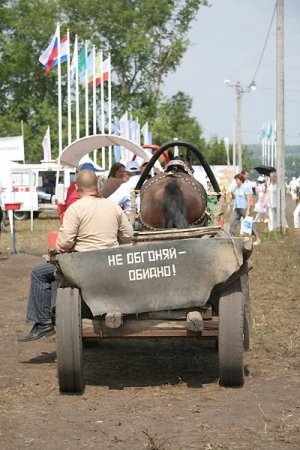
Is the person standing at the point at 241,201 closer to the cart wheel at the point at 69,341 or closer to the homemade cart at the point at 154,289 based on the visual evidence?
the homemade cart at the point at 154,289

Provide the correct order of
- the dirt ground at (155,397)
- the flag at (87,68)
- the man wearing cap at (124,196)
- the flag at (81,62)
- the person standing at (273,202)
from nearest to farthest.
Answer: the dirt ground at (155,397) → the man wearing cap at (124,196) → the person standing at (273,202) → the flag at (81,62) → the flag at (87,68)

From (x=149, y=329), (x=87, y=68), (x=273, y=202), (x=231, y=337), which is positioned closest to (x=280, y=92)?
(x=273, y=202)

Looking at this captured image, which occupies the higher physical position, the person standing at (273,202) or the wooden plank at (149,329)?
the wooden plank at (149,329)

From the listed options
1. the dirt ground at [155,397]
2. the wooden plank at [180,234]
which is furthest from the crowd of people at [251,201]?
the wooden plank at [180,234]

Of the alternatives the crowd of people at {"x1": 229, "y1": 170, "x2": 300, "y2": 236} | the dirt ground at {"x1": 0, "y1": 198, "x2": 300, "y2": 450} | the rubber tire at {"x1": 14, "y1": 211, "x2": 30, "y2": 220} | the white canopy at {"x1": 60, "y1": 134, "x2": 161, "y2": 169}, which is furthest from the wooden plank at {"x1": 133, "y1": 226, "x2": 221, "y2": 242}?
the rubber tire at {"x1": 14, "y1": 211, "x2": 30, "y2": 220}

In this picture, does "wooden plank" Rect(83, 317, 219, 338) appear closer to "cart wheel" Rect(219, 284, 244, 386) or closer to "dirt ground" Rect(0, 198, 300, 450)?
"cart wheel" Rect(219, 284, 244, 386)

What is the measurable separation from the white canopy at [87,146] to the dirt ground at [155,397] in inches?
311

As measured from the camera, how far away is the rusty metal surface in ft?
25.1

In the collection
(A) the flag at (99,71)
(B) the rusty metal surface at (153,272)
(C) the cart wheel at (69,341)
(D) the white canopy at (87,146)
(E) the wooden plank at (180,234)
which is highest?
(A) the flag at (99,71)

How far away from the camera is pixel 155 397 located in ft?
24.9

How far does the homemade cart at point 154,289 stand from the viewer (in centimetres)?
763

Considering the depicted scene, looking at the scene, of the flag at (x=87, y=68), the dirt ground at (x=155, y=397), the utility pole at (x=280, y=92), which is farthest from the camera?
the flag at (x=87, y=68)

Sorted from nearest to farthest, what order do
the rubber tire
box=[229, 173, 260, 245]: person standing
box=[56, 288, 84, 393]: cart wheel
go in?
1. box=[56, 288, 84, 393]: cart wheel
2. box=[229, 173, 260, 245]: person standing
3. the rubber tire

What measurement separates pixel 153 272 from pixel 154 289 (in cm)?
13
